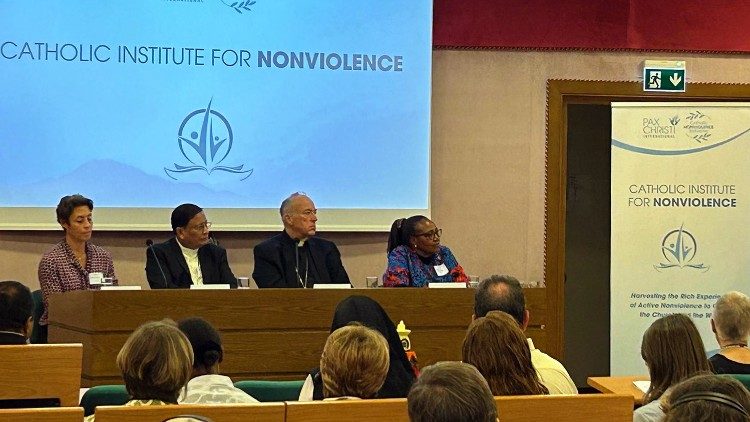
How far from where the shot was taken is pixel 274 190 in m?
7.26

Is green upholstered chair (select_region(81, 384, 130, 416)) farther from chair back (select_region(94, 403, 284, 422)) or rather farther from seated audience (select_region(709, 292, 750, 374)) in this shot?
seated audience (select_region(709, 292, 750, 374))

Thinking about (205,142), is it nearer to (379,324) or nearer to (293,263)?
(293,263)

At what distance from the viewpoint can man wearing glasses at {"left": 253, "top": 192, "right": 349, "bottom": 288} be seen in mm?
6133

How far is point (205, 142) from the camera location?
7172 millimetres

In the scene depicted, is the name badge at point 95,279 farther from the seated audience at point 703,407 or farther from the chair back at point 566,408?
the seated audience at point 703,407

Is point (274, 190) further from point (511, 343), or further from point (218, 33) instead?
point (511, 343)

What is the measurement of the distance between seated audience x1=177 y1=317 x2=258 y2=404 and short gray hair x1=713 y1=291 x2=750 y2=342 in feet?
6.65

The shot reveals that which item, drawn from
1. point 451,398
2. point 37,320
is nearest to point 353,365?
point 451,398

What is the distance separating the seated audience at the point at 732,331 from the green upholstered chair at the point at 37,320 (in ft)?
11.5

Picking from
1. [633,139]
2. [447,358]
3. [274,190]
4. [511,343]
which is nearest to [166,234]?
[274,190]

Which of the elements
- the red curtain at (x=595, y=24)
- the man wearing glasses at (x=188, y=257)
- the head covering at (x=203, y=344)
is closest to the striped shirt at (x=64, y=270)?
the man wearing glasses at (x=188, y=257)

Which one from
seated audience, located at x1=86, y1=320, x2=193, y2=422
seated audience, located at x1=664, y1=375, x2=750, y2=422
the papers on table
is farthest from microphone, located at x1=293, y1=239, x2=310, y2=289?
seated audience, located at x1=664, y1=375, x2=750, y2=422

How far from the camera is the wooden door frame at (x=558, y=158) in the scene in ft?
26.0

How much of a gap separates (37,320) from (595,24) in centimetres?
455
